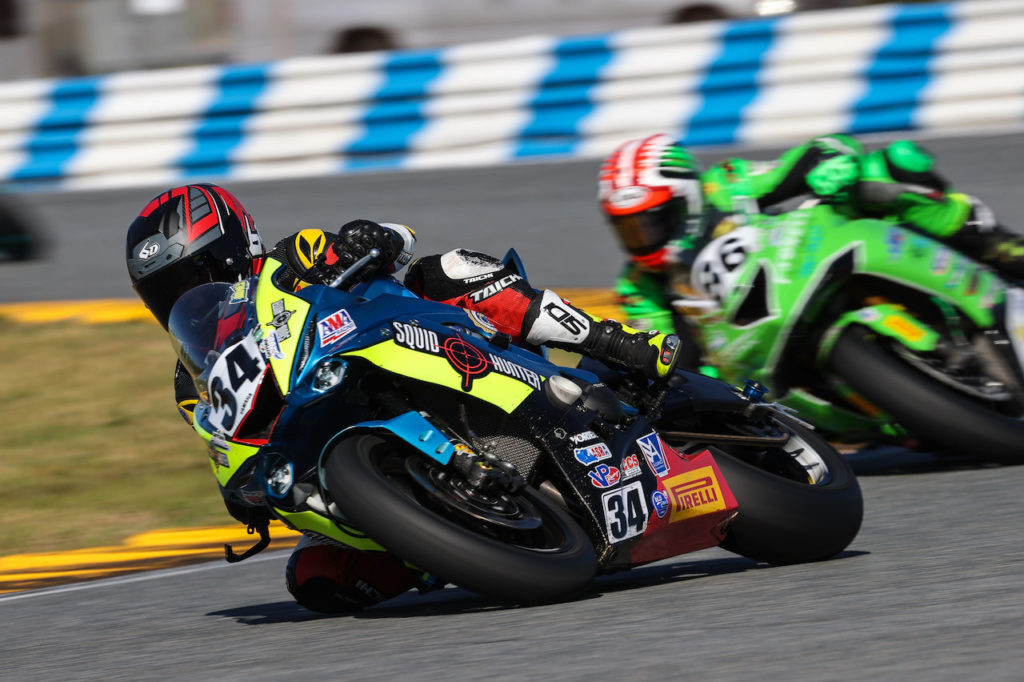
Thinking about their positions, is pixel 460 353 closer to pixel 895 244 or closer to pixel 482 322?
pixel 482 322

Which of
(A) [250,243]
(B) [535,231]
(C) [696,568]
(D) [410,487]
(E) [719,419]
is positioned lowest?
(B) [535,231]

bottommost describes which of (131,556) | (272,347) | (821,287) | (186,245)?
(131,556)

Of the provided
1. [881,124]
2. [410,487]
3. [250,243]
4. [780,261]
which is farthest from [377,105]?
[410,487]

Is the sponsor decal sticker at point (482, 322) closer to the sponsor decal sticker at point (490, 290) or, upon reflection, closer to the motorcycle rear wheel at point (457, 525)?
the sponsor decal sticker at point (490, 290)

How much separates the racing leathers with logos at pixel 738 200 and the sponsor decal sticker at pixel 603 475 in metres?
2.07

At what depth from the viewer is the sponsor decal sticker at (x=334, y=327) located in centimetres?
397

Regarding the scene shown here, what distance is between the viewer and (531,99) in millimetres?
12133

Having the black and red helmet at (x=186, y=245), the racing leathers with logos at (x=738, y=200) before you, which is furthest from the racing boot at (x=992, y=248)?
the black and red helmet at (x=186, y=245)

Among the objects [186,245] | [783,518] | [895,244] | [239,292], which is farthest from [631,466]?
[895,244]

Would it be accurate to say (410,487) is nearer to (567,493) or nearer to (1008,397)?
(567,493)

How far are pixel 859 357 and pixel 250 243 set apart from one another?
8.02 feet

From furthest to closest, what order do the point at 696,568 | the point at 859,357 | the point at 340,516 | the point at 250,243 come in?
the point at 859,357 → the point at 696,568 → the point at 250,243 → the point at 340,516

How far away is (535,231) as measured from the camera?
10.8 metres

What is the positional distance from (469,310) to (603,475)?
0.65 m
